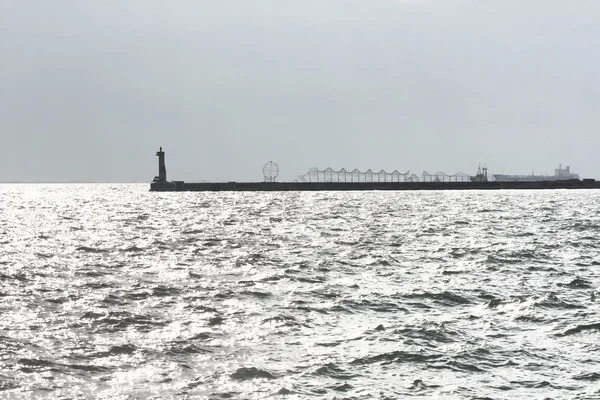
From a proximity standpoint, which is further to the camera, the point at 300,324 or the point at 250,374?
the point at 300,324

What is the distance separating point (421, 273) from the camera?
91.2ft

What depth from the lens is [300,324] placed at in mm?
17781

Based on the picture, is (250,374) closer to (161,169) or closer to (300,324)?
(300,324)

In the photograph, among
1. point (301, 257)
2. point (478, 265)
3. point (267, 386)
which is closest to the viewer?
point (267, 386)

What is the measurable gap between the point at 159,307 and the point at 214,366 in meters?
6.48

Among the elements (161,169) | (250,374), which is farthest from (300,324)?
(161,169)

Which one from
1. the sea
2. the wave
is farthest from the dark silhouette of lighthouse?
the wave

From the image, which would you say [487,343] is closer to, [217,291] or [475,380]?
[475,380]

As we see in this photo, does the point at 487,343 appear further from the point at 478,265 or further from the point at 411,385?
the point at 478,265

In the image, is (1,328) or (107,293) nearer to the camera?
(1,328)

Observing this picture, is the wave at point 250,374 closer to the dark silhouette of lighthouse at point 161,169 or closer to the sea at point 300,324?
the sea at point 300,324

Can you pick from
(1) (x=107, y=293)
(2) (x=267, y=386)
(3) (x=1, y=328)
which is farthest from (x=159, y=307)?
(2) (x=267, y=386)

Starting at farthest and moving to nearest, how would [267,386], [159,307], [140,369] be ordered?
[159,307] < [140,369] < [267,386]

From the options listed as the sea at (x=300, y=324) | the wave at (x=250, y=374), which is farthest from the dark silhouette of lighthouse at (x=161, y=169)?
the wave at (x=250, y=374)
